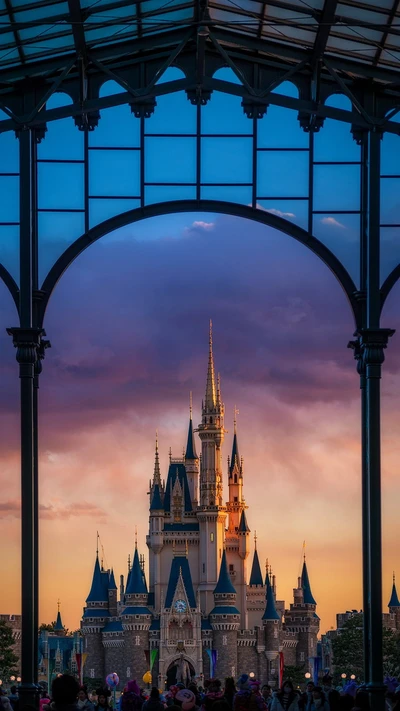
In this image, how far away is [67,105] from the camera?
65.0 feet

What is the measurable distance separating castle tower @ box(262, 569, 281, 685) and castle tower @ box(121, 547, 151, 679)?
1089 centimetres

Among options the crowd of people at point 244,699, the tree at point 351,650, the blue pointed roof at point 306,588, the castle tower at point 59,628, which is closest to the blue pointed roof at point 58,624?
the castle tower at point 59,628

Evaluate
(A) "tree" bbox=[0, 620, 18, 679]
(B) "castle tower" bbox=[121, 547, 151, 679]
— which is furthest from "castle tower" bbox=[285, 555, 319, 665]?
(A) "tree" bbox=[0, 620, 18, 679]

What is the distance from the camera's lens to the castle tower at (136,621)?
134 m

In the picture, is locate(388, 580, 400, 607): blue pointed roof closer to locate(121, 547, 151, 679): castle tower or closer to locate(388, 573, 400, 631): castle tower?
locate(388, 573, 400, 631): castle tower

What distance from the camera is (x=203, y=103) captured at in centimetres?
2009

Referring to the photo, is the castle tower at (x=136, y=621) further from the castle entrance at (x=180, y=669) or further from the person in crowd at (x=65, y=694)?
the person in crowd at (x=65, y=694)

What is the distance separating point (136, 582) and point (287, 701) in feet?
403

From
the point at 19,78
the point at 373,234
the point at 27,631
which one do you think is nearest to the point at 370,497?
the point at 373,234

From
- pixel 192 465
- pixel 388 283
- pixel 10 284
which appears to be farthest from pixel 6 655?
pixel 388 283

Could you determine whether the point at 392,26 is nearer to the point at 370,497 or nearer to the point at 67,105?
the point at 67,105

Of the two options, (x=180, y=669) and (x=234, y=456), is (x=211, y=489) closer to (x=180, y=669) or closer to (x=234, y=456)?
(x=234, y=456)

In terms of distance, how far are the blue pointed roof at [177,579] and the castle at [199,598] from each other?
0.09 metres

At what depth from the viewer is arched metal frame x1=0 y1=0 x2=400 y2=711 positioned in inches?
738
